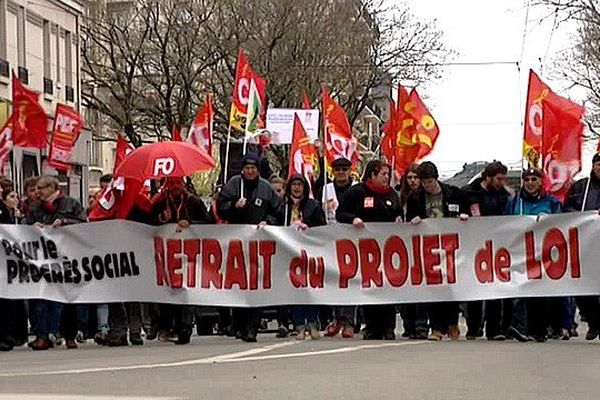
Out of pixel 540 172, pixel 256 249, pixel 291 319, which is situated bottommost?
pixel 291 319

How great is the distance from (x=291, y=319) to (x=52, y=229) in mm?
2833

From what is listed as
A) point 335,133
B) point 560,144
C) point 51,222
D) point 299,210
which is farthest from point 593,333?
point 335,133

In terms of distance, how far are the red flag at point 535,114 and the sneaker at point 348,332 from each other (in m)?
2.83

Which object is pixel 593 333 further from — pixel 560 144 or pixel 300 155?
pixel 300 155

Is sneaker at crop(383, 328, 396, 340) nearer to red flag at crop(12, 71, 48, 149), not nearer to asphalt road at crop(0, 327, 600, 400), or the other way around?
asphalt road at crop(0, 327, 600, 400)

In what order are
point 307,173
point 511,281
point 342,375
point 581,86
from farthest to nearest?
1. point 581,86
2. point 307,173
3. point 511,281
4. point 342,375

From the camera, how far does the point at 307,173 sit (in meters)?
17.4

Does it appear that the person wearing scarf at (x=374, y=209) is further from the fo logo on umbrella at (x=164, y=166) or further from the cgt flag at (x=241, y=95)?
the cgt flag at (x=241, y=95)

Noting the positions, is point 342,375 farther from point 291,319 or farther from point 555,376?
point 291,319

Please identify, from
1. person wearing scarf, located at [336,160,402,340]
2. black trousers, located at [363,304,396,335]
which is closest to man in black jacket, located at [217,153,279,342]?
→ person wearing scarf, located at [336,160,402,340]

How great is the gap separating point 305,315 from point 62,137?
492 centimetres

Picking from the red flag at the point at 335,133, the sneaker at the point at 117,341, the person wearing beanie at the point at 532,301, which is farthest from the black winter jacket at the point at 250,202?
the red flag at the point at 335,133

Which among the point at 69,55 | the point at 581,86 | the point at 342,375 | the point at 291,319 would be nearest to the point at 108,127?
the point at 69,55

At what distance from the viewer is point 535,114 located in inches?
557
